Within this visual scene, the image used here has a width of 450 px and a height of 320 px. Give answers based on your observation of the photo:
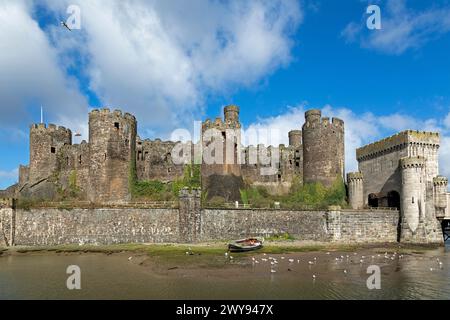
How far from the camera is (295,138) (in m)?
52.9

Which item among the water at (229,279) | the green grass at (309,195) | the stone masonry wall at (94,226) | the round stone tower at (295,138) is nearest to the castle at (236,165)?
the green grass at (309,195)

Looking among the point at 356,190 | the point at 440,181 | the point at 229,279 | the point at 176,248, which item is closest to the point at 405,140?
the point at 440,181

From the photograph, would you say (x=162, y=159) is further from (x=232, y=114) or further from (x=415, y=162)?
(x=415, y=162)

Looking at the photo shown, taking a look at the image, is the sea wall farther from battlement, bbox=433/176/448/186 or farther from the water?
battlement, bbox=433/176/448/186

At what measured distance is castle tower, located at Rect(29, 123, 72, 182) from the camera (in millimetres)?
44875

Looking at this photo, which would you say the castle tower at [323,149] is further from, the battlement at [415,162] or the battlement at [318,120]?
the battlement at [415,162]

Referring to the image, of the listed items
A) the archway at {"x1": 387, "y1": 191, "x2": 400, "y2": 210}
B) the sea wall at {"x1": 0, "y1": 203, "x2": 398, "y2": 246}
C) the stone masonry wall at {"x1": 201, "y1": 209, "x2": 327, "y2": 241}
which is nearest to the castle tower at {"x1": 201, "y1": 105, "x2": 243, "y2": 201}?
the stone masonry wall at {"x1": 201, "y1": 209, "x2": 327, "y2": 241}

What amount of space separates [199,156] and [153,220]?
41.6 feet

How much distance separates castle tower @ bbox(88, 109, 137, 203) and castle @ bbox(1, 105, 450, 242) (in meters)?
0.09

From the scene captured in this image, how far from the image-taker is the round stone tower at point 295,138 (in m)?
52.8

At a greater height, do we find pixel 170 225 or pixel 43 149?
pixel 43 149

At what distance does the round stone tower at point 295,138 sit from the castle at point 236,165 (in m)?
1.47

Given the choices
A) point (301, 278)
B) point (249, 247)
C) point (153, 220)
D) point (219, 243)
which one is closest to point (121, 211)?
Answer: point (153, 220)

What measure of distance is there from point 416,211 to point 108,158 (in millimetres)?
29605
